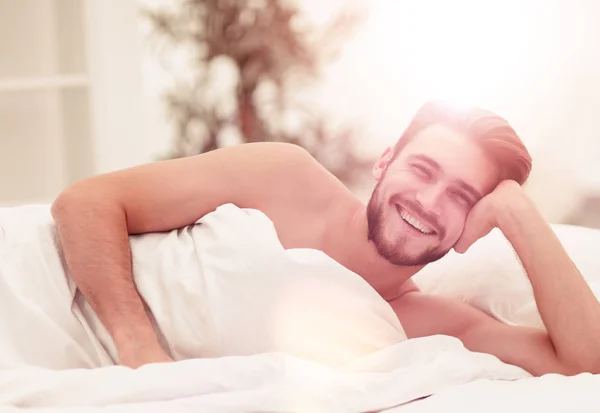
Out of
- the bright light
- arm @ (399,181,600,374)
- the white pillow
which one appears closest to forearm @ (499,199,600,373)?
arm @ (399,181,600,374)

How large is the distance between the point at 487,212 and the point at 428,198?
9 centimetres

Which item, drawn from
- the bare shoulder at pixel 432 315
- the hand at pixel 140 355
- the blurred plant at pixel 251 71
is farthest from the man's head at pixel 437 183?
the blurred plant at pixel 251 71

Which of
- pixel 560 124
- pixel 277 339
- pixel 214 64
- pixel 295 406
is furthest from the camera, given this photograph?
pixel 214 64

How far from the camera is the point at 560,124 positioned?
1.61m

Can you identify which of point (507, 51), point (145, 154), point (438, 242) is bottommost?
point (145, 154)

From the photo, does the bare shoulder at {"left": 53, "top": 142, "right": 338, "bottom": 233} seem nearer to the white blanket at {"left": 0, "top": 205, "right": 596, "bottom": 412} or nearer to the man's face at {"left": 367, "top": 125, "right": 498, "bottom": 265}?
the white blanket at {"left": 0, "top": 205, "right": 596, "bottom": 412}

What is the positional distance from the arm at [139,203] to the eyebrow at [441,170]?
0.20 meters

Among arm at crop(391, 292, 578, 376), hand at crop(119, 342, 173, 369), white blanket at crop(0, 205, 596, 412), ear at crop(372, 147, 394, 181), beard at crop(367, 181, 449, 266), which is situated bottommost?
arm at crop(391, 292, 578, 376)

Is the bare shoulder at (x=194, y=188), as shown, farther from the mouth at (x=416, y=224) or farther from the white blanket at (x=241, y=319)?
the mouth at (x=416, y=224)

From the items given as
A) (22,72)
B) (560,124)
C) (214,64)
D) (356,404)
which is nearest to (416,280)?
(356,404)

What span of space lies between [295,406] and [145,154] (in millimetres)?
1686

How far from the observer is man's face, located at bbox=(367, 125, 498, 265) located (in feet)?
3.59

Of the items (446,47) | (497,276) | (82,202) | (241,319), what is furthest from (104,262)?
(446,47)

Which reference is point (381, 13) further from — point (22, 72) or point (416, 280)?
point (22, 72)
